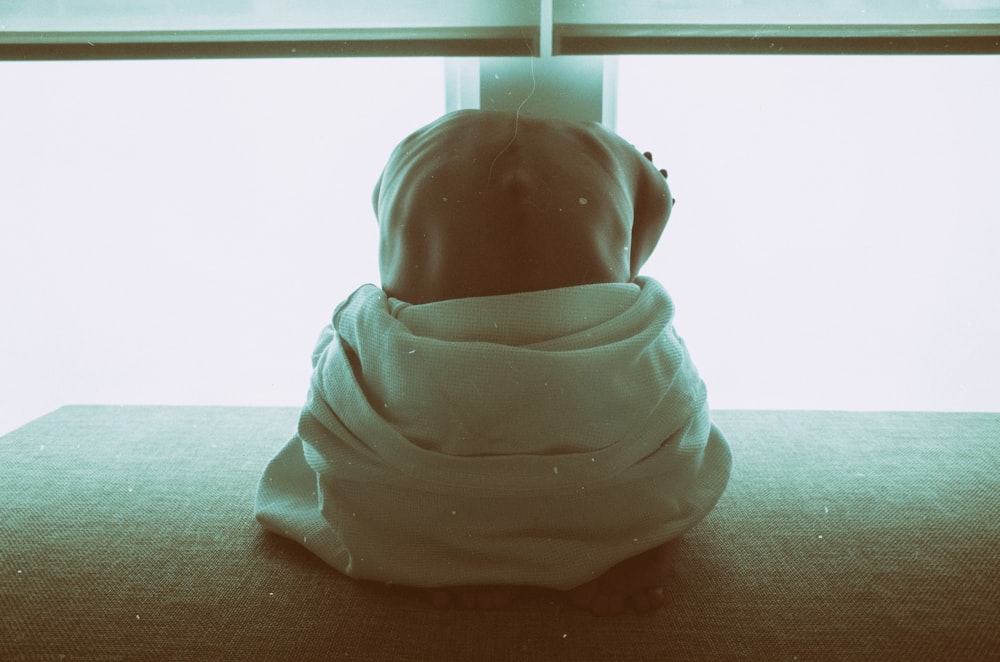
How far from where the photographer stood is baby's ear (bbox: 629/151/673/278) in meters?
1.05

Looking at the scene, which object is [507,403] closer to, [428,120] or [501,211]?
[501,211]

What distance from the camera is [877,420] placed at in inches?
55.8

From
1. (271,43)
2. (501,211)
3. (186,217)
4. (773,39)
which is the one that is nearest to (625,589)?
(501,211)

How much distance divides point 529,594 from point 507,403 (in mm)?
224

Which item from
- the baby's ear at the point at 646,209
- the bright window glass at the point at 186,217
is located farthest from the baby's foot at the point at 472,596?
the bright window glass at the point at 186,217

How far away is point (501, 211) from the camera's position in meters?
0.90

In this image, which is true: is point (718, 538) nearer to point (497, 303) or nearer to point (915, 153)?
point (497, 303)

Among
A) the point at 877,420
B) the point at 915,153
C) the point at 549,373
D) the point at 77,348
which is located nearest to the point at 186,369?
the point at 77,348

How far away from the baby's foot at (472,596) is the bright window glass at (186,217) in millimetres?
935

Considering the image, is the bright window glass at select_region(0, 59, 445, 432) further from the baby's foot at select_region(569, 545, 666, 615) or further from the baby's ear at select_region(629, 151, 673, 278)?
the baby's foot at select_region(569, 545, 666, 615)

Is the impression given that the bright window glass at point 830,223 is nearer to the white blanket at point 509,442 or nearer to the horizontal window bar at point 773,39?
the horizontal window bar at point 773,39

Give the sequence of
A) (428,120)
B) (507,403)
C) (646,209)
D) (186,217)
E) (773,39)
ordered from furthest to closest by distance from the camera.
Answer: (186,217), (428,120), (773,39), (646,209), (507,403)

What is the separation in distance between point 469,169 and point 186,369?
1.19m

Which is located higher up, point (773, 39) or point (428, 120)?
point (773, 39)
